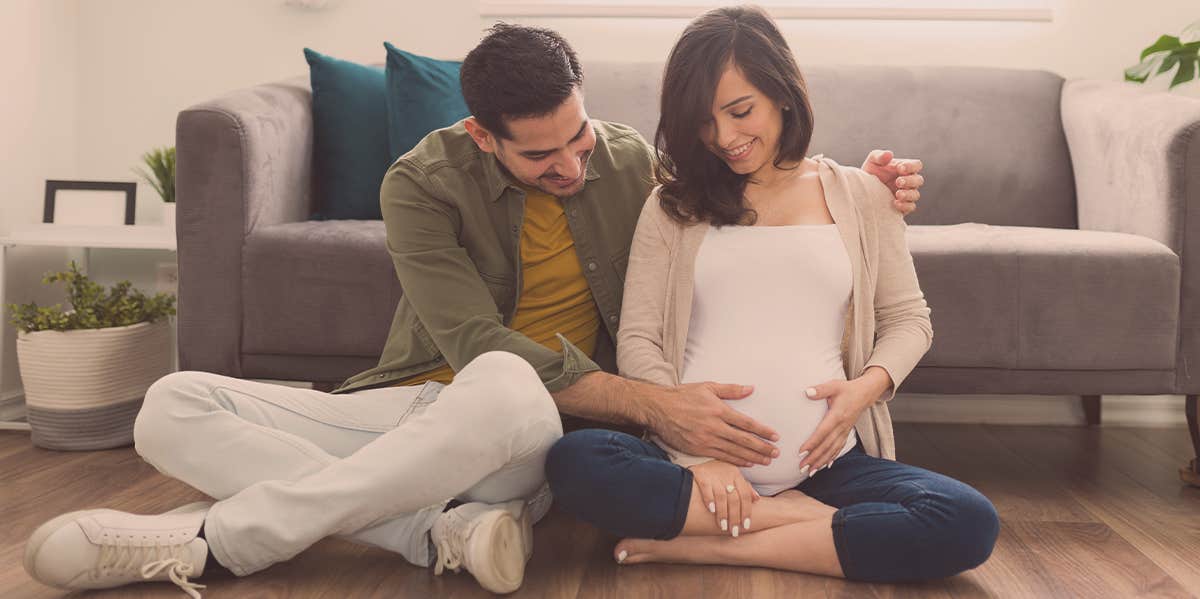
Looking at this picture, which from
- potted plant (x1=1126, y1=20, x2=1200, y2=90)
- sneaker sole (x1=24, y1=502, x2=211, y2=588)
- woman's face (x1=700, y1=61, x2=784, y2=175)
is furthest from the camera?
potted plant (x1=1126, y1=20, x2=1200, y2=90)

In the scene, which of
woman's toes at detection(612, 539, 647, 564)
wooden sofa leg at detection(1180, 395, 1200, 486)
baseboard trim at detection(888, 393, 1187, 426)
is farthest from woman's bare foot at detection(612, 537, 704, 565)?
baseboard trim at detection(888, 393, 1187, 426)

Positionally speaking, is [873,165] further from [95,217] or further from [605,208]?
[95,217]

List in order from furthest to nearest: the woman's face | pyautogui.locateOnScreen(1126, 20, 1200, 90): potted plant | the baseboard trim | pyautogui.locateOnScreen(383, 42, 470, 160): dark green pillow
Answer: the baseboard trim
pyautogui.locateOnScreen(1126, 20, 1200, 90): potted plant
pyautogui.locateOnScreen(383, 42, 470, 160): dark green pillow
the woman's face

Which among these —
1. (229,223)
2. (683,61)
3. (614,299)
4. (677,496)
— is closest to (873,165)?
(683,61)

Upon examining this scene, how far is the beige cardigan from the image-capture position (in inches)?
58.4

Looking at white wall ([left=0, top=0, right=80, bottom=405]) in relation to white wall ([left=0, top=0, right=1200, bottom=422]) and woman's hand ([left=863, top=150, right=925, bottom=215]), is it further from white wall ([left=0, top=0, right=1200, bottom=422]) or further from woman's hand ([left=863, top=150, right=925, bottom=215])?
woman's hand ([left=863, top=150, right=925, bottom=215])

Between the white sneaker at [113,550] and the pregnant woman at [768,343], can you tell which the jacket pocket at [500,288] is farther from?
the white sneaker at [113,550]

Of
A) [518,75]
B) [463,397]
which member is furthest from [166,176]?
[463,397]

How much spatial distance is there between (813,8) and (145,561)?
6.95ft

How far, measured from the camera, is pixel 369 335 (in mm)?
1940

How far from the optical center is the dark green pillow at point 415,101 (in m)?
2.27

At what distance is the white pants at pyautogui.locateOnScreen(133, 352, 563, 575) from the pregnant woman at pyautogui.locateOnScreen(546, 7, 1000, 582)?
108 mm

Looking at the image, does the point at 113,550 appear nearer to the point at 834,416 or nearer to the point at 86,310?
the point at 834,416

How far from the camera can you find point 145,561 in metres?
1.26
